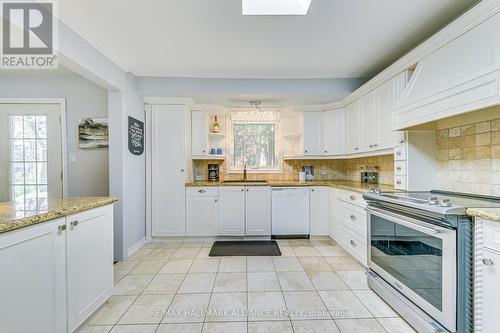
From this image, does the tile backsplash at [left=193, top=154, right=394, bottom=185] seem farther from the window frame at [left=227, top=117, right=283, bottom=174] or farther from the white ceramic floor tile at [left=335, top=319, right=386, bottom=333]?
the white ceramic floor tile at [left=335, top=319, right=386, bottom=333]

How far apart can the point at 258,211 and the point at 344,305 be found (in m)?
1.79

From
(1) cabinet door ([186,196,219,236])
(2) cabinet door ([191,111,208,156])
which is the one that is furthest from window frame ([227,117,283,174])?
(1) cabinet door ([186,196,219,236])

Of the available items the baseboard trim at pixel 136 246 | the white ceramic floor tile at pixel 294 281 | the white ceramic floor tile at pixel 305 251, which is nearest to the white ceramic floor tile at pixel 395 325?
the white ceramic floor tile at pixel 294 281

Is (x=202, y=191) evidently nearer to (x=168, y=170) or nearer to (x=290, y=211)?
(x=168, y=170)

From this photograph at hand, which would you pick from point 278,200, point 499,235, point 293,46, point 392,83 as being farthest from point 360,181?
point 499,235

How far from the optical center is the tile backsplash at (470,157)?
171cm

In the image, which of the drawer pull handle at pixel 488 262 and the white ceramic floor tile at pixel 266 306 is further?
the white ceramic floor tile at pixel 266 306

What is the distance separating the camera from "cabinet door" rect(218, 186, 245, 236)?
11.4 ft

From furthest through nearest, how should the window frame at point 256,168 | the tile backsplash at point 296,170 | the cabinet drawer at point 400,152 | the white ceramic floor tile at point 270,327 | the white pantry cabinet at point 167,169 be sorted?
the window frame at point 256,168 → the tile backsplash at point 296,170 → the white pantry cabinet at point 167,169 → the cabinet drawer at point 400,152 → the white ceramic floor tile at point 270,327

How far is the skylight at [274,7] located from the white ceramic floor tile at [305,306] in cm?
240

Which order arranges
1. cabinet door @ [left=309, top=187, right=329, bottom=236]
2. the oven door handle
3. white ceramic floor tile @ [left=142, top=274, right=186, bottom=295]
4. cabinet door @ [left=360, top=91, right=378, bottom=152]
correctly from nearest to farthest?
the oven door handle, white ceramic floor tile @ [left=142, top=274, right=186, bottom=295], cabinet door @ [left=360, top=91, right=378, bottom=152], cabinet door @ [left=309, top=187, right=329, bottom=236]

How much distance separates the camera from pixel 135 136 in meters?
3.08

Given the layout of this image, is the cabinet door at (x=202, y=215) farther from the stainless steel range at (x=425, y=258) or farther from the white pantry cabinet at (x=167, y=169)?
the stainless steel range at (x=425, y=258)

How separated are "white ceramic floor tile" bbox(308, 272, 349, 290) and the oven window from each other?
396 mm
